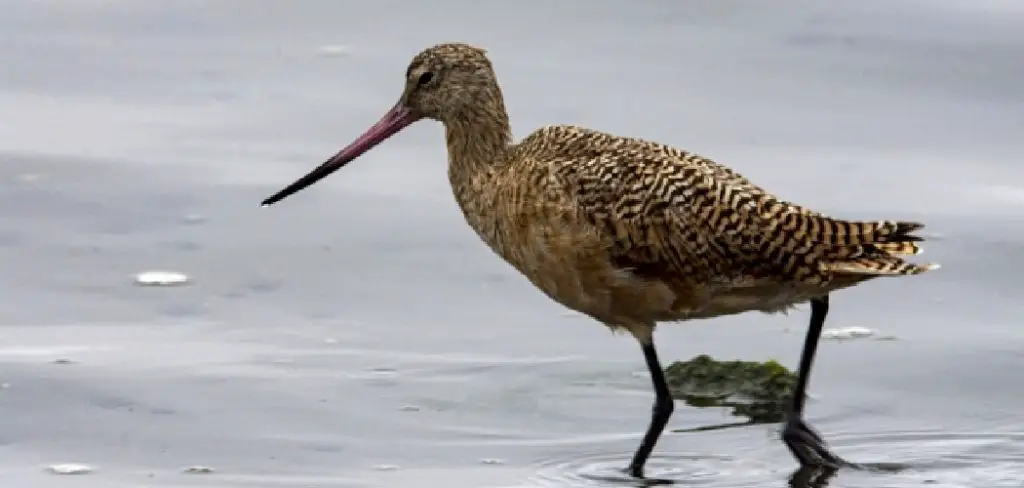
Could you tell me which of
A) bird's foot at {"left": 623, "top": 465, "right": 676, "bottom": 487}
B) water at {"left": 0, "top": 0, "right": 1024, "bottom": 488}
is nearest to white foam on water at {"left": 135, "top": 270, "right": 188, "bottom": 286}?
water at {"left": 0, "top": 0, "right": 1024, "bottom": 488}

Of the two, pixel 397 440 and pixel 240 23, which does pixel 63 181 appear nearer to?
pixel 240 23

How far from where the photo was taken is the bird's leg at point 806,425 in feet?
25.5

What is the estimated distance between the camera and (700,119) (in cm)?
1080

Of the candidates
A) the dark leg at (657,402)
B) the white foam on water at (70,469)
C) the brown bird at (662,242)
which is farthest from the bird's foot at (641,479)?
the white foam on water at (70,469)

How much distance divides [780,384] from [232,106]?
3.53 metres

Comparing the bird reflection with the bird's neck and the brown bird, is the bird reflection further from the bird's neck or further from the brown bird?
the bird's neck

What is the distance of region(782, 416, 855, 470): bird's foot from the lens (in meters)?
7.77

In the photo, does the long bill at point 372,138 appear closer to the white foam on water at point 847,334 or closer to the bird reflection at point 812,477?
the white foam on water at point 847,334

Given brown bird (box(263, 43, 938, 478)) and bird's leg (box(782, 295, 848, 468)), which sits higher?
brown bird (box(263, 43, 938, 478))

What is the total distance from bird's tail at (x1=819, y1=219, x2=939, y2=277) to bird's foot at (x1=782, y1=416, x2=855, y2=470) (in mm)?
523

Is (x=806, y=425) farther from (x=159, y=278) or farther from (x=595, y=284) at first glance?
(x=159, y=278)

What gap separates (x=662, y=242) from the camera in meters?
7.88

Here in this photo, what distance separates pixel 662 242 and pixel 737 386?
803mm

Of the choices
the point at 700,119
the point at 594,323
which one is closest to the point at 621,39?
the point at 700,119
